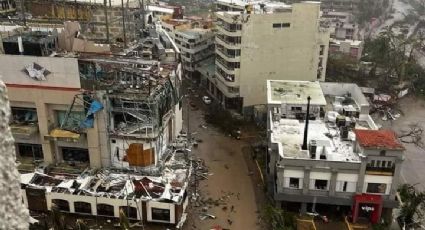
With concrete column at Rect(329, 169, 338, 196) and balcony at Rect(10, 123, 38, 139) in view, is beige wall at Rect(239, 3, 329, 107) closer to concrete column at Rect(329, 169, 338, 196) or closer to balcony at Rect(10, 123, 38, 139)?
concrete column at Rect(329, 169, 338, 196)

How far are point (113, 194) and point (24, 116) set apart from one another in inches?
337

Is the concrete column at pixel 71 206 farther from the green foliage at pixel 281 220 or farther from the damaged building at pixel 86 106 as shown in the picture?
the green foliage at pixel 281 220

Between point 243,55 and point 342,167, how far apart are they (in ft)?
63.8

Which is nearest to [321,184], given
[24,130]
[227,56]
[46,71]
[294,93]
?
[294,93]

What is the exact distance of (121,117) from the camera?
29.4 metres

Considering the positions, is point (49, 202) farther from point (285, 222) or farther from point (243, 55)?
point (243, 55)

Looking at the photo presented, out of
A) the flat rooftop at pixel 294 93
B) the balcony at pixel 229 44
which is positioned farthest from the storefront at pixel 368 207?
the balcony at pixel 229 44

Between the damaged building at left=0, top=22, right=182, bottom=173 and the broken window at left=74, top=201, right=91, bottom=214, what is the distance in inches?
114

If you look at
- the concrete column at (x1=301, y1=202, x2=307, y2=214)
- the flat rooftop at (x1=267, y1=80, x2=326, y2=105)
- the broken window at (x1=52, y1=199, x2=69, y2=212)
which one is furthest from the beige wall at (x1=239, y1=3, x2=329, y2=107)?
the broken window at (x1=52, y1=199, x2=69, y2=212)

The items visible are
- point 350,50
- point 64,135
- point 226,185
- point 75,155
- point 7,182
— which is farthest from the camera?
point 350,50

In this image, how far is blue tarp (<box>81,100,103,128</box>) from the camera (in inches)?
→ 1088

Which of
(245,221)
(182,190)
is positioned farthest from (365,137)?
(182,190)

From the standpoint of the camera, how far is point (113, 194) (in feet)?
88.7

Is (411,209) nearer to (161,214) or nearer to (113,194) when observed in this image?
(161,214)
